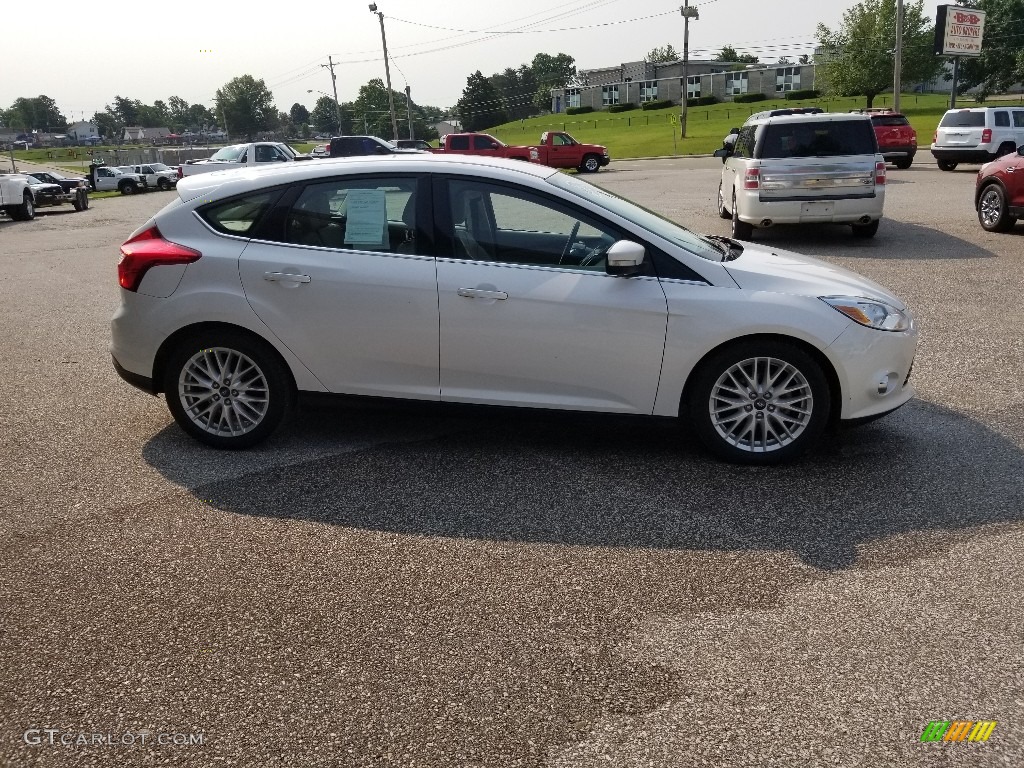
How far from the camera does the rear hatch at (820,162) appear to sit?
13.0m

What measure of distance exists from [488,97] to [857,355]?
132 meters

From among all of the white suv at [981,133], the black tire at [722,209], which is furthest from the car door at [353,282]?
the white suv at [981,133]

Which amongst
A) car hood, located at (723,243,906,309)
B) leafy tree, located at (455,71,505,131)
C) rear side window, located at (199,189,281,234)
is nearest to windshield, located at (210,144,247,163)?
rear side window, located at (199,189,281,234)

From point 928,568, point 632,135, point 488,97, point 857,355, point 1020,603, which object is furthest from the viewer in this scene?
point 488,97

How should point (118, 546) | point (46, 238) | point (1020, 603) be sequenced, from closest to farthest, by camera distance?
point (1020, 603) → point (118, 546) → point (46, 238)

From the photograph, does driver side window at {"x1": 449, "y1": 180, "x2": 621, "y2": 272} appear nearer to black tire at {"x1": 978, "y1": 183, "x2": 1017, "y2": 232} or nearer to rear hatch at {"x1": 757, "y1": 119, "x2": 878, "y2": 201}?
rear hatch at {"x1": 757, "y1": 119, "x2": 878, "y2": 201}

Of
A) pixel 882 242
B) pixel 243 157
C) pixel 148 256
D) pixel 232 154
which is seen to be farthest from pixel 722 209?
pixel 232 154

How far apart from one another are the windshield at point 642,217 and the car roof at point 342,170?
164 millimetres

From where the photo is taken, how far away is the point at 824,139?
42.9 ft

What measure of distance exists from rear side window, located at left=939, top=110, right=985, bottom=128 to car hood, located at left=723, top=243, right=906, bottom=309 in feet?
81.9

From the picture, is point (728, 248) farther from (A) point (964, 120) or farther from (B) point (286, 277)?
(A) point (964, 120)

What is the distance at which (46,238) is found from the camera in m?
20.2

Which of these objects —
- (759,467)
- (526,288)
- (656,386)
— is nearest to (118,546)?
(526,288)

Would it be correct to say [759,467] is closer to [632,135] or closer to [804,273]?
[804,273]
